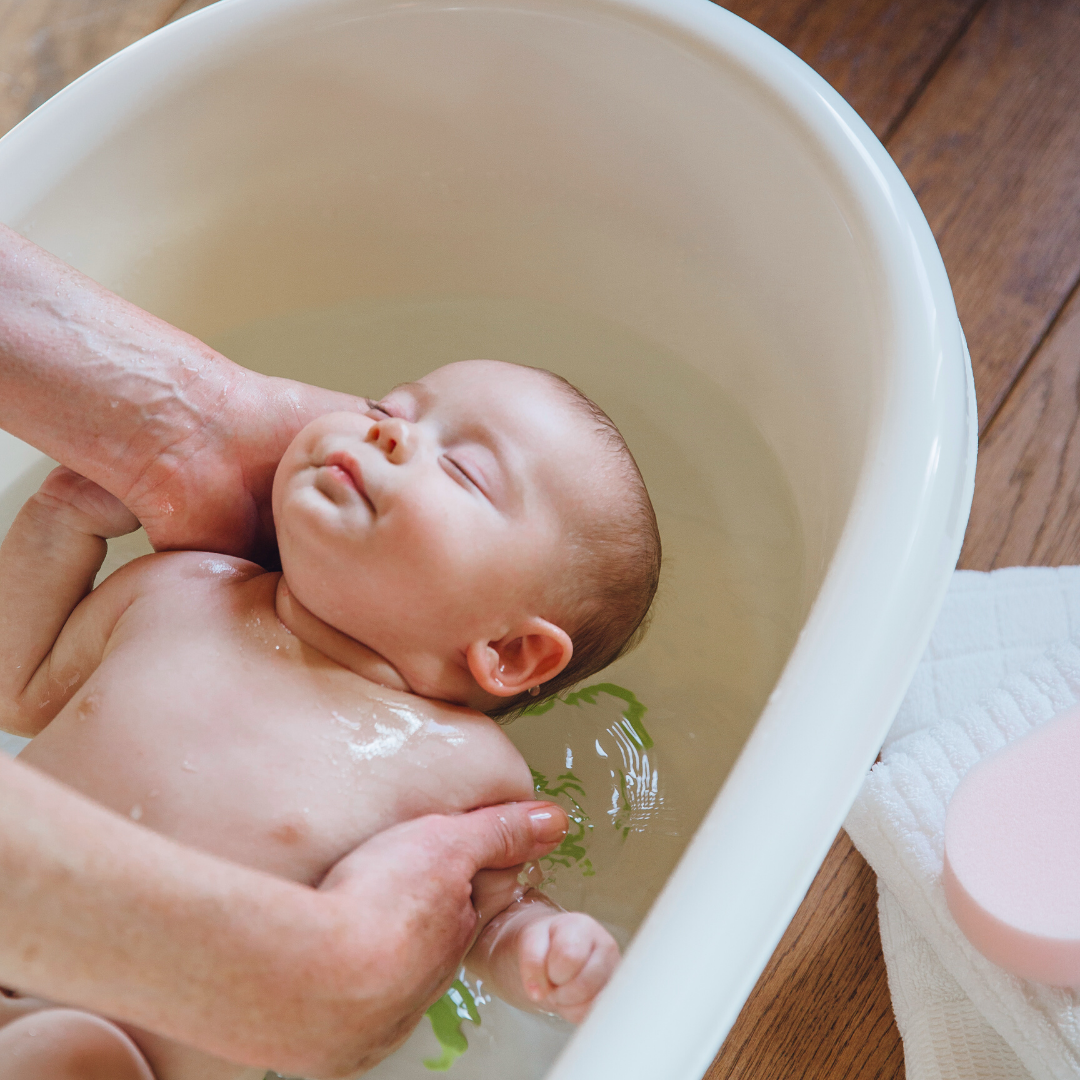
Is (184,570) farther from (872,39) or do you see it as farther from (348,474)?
(872,39)

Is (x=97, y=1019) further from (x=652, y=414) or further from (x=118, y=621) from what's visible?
(x=652, y=414)

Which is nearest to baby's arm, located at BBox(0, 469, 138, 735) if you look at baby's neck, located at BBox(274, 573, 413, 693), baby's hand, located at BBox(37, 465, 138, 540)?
baby's hand, located at BBox(37, 465, 138, 540)

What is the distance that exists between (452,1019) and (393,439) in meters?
0.49

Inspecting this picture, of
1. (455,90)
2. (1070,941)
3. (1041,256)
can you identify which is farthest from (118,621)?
(1041,256)

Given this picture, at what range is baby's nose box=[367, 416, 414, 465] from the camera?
81 cm

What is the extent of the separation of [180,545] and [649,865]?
51 cm

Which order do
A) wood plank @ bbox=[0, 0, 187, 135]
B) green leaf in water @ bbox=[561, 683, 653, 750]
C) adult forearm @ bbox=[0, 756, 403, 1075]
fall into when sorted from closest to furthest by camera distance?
adult forearm @ bbox=[0, 756, 403, 1075], green leaf in water @ bbox=[561, 683, 653, 750], wood plank @ bbox=[0, 0, 187, 135]

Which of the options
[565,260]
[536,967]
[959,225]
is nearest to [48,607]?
[536,967]

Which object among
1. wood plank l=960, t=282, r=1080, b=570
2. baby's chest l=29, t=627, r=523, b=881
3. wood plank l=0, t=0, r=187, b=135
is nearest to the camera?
baby's chest l=29, t=627, r=523, b=881

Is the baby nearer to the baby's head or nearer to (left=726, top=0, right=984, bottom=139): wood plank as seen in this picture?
the baby's head

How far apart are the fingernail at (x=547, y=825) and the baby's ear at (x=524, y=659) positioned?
95mm

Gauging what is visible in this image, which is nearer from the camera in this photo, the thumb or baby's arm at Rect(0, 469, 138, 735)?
the thumb

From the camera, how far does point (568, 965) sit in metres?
0.66

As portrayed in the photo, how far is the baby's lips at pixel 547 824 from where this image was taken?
0.81 meters
